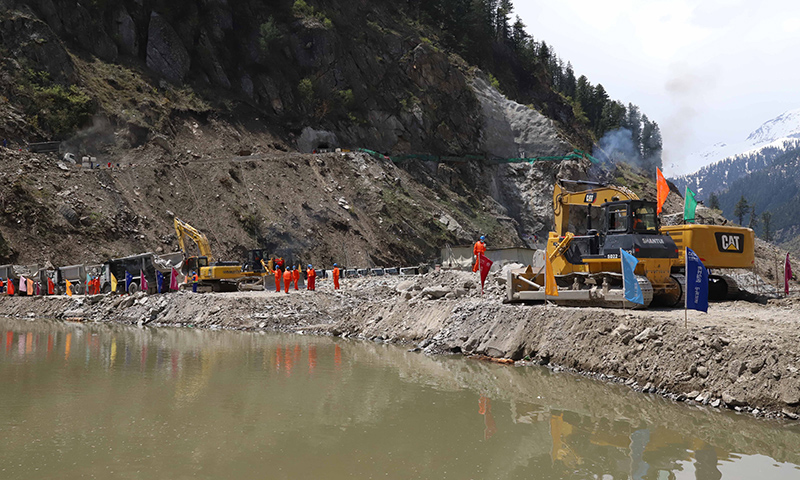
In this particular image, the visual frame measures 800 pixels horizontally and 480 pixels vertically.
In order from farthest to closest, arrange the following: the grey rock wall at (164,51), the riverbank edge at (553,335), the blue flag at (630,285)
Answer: the grey rock wall at (164,51), the blue flag at (630,285), the riverbank edge at (553,335)

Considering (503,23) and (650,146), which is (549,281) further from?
(650,146)

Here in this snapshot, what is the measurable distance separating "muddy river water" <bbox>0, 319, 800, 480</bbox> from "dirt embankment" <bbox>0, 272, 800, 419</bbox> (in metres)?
0.53

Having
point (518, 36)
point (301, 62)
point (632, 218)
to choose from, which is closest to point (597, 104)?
point (518, 36)

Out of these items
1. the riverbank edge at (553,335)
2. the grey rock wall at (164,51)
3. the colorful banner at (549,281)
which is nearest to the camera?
the riverbank edge at (553,335)

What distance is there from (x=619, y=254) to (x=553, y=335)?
2914mm

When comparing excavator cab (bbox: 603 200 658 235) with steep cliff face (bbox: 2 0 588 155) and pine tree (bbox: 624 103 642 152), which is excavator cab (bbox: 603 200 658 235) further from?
pine tree (bbox: 624 103 642 152)

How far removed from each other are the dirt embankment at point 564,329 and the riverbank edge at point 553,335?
0.02 m

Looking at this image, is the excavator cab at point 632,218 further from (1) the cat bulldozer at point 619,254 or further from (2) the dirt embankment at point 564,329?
(2) the dirt embankment at point 564,329

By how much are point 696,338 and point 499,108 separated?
57.7 m

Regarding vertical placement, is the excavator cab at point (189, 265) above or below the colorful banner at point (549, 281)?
above

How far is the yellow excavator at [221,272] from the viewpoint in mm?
29703

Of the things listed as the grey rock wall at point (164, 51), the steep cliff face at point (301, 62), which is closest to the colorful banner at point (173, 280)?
the steep cliff face at point (301, 62)

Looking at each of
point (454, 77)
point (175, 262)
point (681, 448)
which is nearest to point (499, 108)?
point (454, 77)

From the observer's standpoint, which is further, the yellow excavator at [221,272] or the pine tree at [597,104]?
the pine tree at [597,104]
